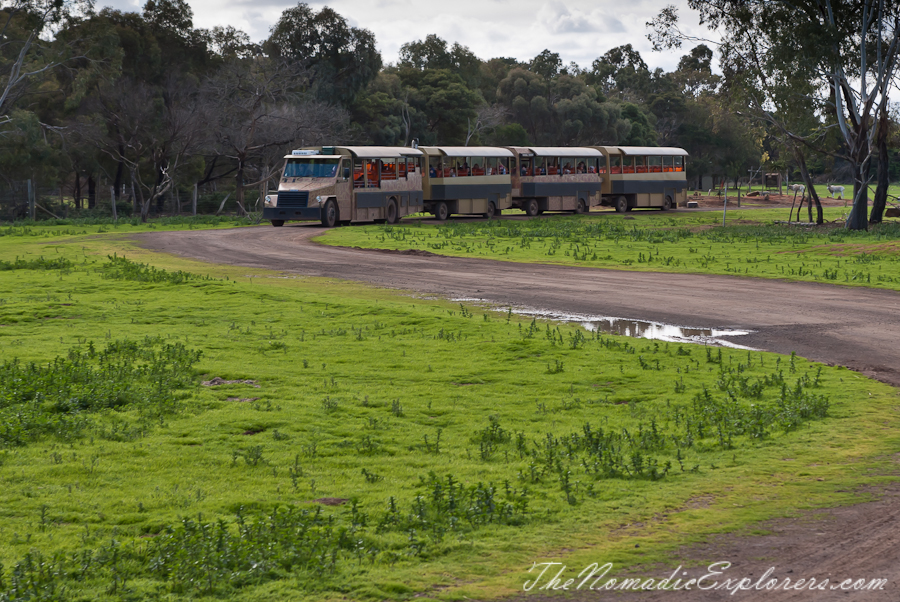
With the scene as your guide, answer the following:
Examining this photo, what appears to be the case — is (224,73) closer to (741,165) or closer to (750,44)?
(750,44)

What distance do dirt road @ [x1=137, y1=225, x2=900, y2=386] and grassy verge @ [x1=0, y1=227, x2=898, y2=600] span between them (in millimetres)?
1802

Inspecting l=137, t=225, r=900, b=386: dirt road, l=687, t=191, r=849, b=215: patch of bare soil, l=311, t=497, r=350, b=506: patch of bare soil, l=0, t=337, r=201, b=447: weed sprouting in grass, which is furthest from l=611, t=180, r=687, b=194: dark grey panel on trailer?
l=311, t=497, r=350, b=506: patch of bare soil

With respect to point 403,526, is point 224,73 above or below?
above

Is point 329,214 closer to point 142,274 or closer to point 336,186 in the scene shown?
point 336,186

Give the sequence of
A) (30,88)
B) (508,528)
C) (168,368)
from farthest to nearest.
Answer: (30,88)
(168,368)
(508,528)

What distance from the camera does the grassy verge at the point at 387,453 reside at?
6211 millimetres

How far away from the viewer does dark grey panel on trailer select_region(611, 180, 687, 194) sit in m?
57.0

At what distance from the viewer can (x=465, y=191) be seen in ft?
162

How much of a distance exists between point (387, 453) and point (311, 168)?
35.0 m

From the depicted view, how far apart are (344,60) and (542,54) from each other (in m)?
49.4

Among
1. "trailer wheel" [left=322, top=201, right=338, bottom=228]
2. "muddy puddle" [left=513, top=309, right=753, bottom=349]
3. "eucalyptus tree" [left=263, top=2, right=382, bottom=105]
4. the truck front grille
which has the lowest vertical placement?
"muddy puddle" [left=513, top=309, right=753, bottom=349]

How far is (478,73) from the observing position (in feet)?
317

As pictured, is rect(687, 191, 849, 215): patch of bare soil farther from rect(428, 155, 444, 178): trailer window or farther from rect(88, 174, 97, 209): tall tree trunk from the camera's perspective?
rect(88, 174, 97, 209): tall tree trunk

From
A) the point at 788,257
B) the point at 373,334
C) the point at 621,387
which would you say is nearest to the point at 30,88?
the point at 788,257
